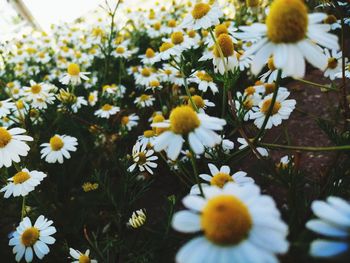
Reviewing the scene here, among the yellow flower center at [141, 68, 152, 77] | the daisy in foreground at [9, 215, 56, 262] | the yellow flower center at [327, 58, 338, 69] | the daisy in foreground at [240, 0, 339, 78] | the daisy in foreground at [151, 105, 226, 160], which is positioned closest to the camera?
the daisy in foreground at [240, 0, 339, 78]

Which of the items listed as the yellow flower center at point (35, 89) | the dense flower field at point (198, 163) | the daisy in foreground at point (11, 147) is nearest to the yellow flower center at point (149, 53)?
the dense flower field at point (198, 163)

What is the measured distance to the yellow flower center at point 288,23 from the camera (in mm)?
739

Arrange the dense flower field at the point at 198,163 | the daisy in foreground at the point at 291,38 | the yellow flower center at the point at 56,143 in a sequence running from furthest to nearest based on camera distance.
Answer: the yellow flower center at the point at 56,143 < the daisy in foreground at the point at 291,38 < the dense flower field at the point at 198,163

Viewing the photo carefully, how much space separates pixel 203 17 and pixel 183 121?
694 millimetres

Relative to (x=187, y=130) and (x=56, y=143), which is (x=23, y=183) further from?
(x=187, y=130)

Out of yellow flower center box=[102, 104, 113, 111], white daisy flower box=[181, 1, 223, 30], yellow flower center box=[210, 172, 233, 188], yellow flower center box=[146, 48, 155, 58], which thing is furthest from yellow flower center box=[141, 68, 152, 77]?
yellow flower center box=[210, 172, 233, 188]

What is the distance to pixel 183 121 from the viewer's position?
0.86 metres

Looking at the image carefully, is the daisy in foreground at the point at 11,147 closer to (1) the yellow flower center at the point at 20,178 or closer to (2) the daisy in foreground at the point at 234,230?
(1) the yellow flower center at the point at 20,178

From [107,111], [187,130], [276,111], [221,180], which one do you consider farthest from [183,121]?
[107,111]

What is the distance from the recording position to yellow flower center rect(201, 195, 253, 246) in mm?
563

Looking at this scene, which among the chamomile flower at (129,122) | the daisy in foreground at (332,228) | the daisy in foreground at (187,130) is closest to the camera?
the daisy in foreground at (332,228)

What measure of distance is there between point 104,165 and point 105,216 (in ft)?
1.45

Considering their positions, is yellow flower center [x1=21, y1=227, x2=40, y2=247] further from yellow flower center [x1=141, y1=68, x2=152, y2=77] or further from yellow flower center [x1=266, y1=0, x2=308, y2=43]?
yellow flower center [x1=141, y1=68, x2=152, y2=77]

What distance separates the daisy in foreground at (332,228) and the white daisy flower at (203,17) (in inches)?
36.7
